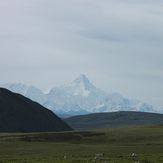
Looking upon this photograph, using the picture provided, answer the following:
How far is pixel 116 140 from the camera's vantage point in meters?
101

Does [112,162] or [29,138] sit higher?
[29,138]

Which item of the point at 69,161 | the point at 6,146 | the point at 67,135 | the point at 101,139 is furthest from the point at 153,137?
the point at 69,161

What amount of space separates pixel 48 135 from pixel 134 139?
2346 cm

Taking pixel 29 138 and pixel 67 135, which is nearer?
pixel 29 138

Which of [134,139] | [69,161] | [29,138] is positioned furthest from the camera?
[29,138]

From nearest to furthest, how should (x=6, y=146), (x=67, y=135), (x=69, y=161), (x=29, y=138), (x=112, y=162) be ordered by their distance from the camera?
1. (x=112, y=162)
2. (x=69, y=161)
3. (x=6, y=146)
4. (x=29, y=138)
5. (x=67, y=135)

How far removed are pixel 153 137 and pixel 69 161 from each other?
53.7 meters

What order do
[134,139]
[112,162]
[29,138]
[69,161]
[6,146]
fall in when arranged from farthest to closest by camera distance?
[29,138] < [134,139] < [6,146] < [69,161] < [112,162]

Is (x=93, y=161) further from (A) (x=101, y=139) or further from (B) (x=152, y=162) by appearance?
(A) (x=101, y=139)

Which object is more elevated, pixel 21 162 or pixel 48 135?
pixel 48 135

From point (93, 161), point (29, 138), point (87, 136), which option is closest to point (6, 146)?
point (29, 138)

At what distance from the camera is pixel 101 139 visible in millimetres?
104938

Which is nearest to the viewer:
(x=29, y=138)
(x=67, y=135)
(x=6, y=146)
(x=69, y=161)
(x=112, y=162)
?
(x=112, y=162)

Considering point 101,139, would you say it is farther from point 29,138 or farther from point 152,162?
point 152,162
